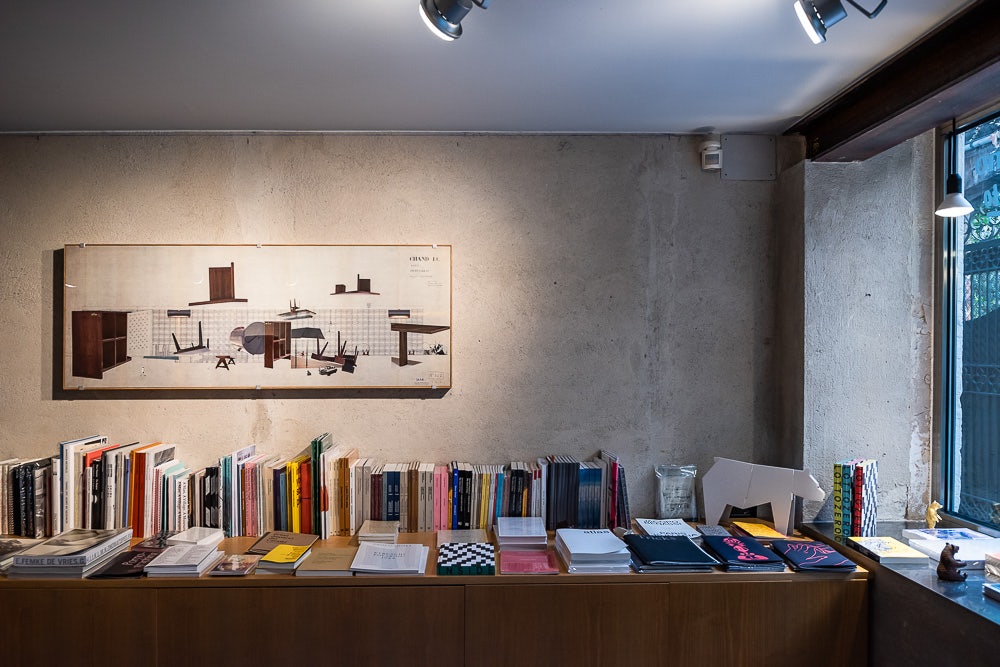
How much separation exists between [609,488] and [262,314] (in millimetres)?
1700

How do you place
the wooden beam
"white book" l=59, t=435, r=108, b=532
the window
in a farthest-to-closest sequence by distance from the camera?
"white book" l=59, t=435, r=108, b=532 → the window → the wooden beam

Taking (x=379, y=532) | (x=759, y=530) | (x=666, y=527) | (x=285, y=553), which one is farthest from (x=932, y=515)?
(x=285, y=553)

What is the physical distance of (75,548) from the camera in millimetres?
2174

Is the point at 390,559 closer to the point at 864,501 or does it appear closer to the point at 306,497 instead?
the point at 306,497

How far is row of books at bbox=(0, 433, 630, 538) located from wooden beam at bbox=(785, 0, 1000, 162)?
1.61m

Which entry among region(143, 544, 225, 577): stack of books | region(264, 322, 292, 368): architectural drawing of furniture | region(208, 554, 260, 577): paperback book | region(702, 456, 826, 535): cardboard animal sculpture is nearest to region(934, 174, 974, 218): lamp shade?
region(702, 456, 826, 535): cardboard animal sculpture

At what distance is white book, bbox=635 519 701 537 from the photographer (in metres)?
2.50

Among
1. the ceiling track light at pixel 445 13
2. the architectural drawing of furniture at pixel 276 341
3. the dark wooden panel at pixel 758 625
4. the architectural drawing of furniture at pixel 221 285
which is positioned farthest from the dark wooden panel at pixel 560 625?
the ceiling track light at pixel 445 13

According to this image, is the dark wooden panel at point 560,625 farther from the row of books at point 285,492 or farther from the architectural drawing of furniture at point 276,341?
the architectural drawing of furniture at point 276,341

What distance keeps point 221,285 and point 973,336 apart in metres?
3.15

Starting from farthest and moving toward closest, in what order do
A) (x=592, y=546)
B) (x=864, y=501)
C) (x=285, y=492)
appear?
(x=285, y=492) < (x=864, y=501) < (x=592, y=546)

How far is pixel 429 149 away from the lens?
8.93 feet

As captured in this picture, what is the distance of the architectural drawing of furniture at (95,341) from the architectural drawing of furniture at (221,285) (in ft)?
1.14

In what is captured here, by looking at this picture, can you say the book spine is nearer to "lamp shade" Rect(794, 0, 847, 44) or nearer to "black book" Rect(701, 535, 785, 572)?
"black book" Rect(701, 535, 785, 572)
